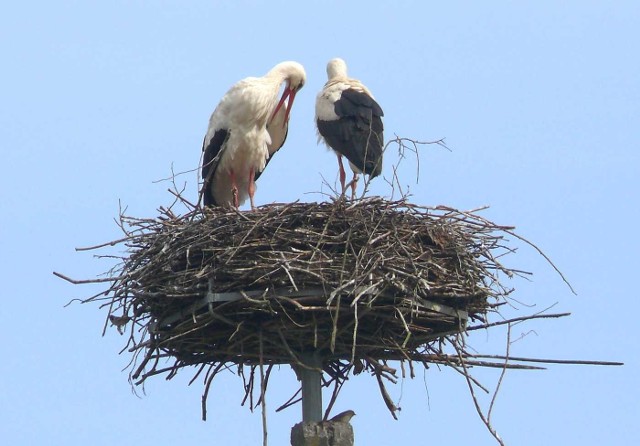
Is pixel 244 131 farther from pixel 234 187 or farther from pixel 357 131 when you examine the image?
pixel 357 131

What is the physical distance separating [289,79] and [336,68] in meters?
0.98

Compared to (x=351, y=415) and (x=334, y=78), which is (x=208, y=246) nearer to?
(x=351, y=415)

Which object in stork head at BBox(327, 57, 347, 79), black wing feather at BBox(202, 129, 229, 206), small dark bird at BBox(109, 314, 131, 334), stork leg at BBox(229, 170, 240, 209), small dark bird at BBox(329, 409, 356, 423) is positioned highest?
stork head at BBox(327, 57, 347, 79)

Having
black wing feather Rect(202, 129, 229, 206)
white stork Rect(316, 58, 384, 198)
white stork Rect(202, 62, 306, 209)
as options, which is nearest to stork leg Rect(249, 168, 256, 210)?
white stork Rect(202, 62, 306, 209)

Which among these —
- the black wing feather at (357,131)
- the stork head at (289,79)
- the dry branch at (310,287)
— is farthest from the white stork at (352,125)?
the dry branch at (310,287)

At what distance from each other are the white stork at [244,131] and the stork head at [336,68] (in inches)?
33.6

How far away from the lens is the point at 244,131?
10.5m

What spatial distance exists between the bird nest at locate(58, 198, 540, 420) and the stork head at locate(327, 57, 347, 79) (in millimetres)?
3522

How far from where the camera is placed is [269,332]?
776cm

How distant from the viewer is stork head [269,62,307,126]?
35.4ft

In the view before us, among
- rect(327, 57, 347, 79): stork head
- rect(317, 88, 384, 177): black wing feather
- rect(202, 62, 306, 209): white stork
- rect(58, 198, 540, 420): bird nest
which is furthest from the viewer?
rect(327, 57, 347, 79): stork head

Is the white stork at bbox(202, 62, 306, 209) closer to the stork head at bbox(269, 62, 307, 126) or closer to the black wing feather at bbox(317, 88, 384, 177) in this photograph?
the stork head at bbox(269, 62, 307, 126)

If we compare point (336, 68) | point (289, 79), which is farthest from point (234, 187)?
point (336, 68)

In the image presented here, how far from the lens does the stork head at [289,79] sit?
425 inches
